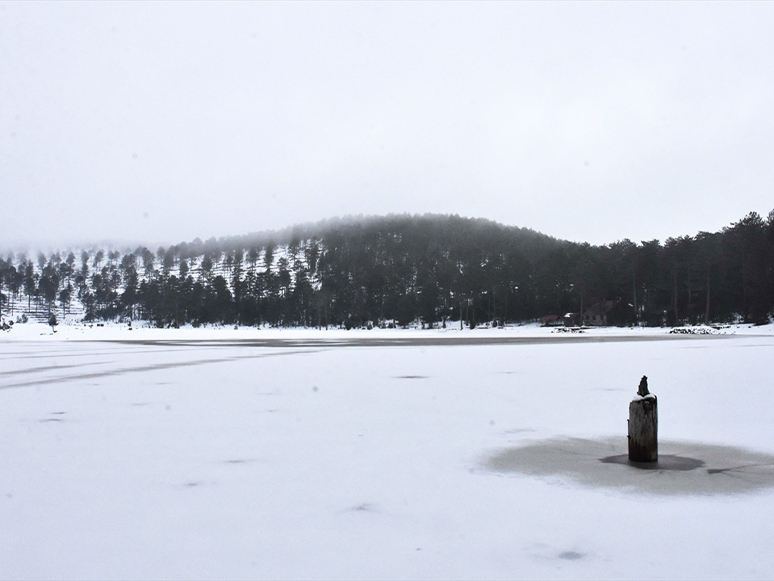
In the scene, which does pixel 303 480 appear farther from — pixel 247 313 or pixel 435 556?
pixel 247 313

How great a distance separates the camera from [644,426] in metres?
7.00

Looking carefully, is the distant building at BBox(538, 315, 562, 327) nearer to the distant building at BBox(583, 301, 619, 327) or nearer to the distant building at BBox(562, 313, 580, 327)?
the distant building at BBox(562, 313, 580, 327)

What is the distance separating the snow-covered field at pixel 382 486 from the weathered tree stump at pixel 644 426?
32cm

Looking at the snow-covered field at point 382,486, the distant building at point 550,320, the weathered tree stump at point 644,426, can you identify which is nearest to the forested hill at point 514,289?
the distant building at point 550,320

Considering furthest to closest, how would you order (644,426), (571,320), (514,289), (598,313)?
(514,289) < (598,313) < (571,320) < (644,426)

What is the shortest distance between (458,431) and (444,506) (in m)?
3.59

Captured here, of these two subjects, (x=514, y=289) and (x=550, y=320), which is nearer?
(x=550, y=320)

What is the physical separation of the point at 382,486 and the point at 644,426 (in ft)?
10.8

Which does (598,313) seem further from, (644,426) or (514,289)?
(644,426)

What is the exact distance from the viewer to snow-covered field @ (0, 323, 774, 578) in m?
4.19

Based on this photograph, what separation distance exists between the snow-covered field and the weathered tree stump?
0.32 m

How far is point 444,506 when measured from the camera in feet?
17.6

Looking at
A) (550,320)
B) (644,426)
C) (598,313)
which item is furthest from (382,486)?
(598,313)

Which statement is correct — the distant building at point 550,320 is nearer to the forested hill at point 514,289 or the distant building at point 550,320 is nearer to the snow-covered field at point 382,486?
the forested hill at point 514,289
